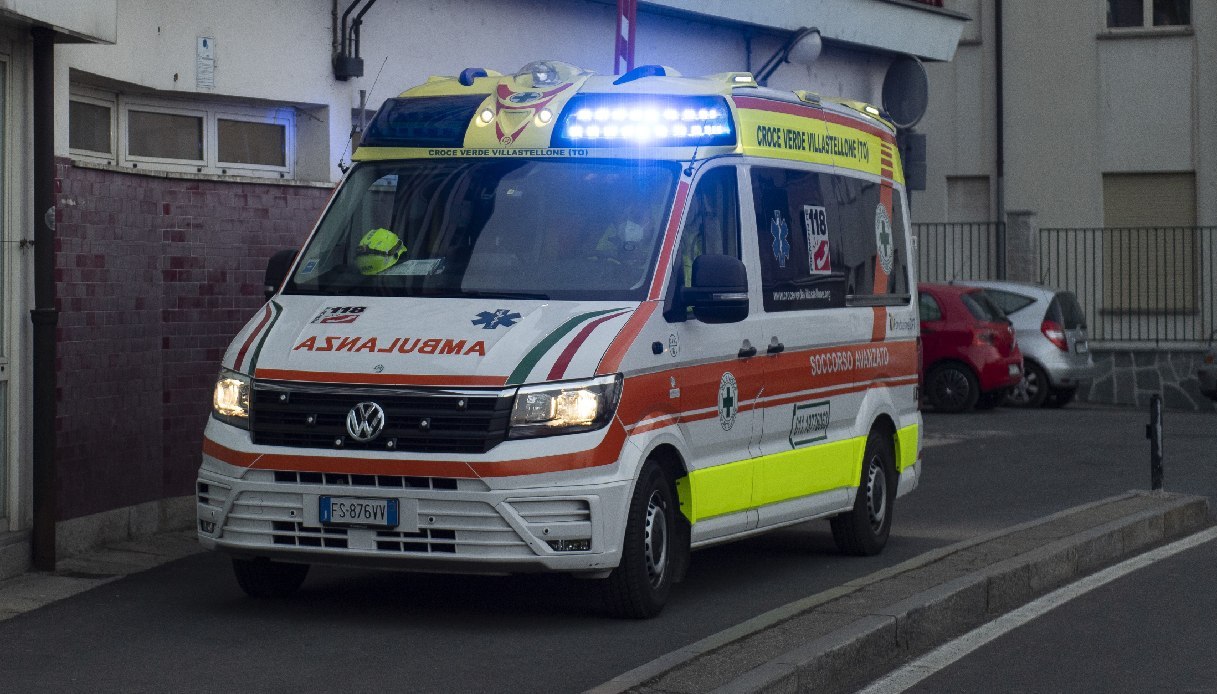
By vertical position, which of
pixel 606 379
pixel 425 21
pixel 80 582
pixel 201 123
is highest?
pixel 425 21

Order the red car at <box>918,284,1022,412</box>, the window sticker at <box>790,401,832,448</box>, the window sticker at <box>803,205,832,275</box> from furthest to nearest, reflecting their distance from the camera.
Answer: the red car at <box>918,284,1022,412</box>, the window sticker at <box>803,205,832,275</box>, the window sticker at <box>790,401,832,448</box>

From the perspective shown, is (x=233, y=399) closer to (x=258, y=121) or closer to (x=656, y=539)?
(x=656, y=539)

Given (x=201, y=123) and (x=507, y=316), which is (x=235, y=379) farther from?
(x=201, y=123)

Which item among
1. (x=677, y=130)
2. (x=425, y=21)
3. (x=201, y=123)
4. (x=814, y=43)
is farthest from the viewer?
(x=814, y=43)

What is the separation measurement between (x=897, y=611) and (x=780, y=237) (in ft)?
8.04

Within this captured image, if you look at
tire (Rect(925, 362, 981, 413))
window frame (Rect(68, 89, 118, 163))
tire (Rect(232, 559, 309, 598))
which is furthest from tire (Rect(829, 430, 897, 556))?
tire (Rect(925, 362, 981, 413))

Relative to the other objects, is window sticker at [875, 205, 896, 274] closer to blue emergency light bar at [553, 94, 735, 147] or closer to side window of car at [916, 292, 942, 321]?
blue emergency light bar at [553, 94, 735, 147]

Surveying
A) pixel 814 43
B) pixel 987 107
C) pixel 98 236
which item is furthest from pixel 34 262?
pixel 987 107

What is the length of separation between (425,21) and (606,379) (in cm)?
662

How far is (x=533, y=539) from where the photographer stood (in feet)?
25.2

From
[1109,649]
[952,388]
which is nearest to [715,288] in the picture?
[1109,649]

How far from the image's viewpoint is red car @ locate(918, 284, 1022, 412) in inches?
878

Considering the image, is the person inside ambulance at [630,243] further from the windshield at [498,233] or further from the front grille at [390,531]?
the front grille at [390,531]

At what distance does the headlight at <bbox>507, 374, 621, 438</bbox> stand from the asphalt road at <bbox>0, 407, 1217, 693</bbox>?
90 centimetres
